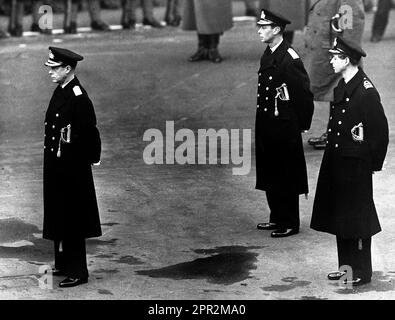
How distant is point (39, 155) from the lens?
1440cm

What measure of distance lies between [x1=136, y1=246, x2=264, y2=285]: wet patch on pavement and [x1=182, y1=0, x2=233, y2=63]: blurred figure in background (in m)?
8.72

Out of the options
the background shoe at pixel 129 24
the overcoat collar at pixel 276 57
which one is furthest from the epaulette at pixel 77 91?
the background shoe at pixel 129 24

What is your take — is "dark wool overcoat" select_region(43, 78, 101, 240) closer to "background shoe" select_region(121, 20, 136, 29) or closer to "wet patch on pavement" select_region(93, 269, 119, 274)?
"wet patch on pavement" select_region(93, 269, 119, 274)

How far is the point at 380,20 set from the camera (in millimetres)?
20938

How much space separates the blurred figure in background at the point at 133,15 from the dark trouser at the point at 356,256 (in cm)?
1293

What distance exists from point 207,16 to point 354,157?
964cm

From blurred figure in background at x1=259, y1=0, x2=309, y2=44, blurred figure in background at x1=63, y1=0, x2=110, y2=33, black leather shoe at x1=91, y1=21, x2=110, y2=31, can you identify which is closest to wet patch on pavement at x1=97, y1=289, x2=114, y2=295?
blurred figure in background at x1=259, y1=0, x2=309, y2=44

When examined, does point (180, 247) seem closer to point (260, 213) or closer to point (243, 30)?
point (260, 213)

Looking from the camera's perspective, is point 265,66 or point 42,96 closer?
point 265,66

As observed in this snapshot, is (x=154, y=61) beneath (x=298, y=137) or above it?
beneath

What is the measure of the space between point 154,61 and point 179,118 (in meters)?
3.61

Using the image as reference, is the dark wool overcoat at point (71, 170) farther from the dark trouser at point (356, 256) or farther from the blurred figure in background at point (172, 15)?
the blurred figure in background at point (172, 15)

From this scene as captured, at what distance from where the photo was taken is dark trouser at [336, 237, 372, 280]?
9914 mm

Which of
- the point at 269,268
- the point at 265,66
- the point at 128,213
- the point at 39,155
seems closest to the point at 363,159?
the point at 269,268
